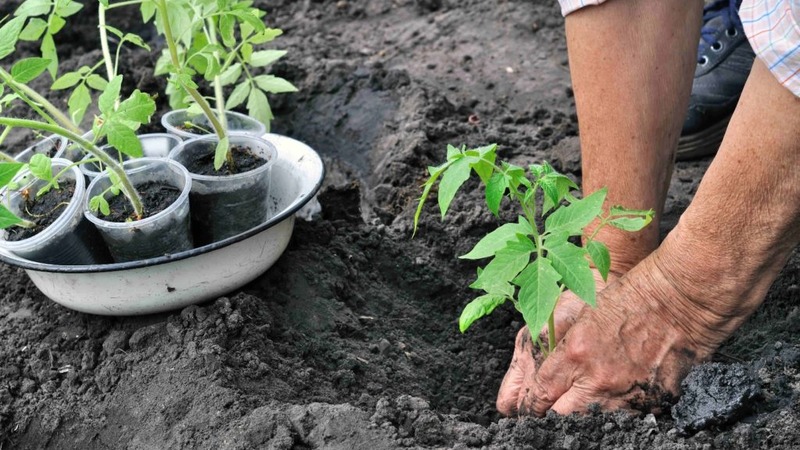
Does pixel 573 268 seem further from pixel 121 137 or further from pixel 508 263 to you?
pixel 121 137

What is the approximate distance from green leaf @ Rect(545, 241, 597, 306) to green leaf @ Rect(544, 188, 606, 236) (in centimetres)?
6

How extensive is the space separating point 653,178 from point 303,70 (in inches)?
81.7

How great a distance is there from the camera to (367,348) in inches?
94.2

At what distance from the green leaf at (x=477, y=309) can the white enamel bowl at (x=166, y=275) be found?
25.3 inches

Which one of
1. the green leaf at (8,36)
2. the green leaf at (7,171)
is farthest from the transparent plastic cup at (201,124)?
the green leaf at (7,171)

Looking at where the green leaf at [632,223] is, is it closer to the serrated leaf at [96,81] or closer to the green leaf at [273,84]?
the green leaf at [273,84]

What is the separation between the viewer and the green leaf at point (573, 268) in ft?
5.45

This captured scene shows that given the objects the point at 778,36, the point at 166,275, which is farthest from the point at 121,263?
the point at 778,36

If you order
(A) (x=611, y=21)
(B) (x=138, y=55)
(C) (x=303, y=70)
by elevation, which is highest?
(A) (x=611, y=21)

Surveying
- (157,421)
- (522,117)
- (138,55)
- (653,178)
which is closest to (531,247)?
(653,178)

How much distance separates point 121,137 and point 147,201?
1.31 feet

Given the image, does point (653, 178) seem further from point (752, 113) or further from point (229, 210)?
point (229, 210)

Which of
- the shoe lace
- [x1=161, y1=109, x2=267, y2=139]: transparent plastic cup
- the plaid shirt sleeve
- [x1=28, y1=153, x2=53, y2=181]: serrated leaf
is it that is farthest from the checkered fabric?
the shoe lace

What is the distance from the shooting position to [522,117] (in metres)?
3.50
